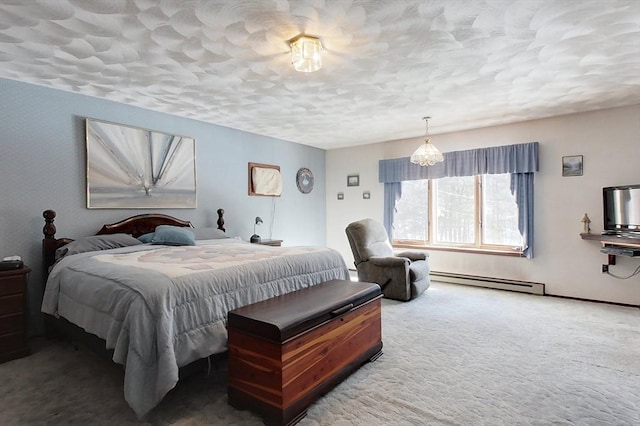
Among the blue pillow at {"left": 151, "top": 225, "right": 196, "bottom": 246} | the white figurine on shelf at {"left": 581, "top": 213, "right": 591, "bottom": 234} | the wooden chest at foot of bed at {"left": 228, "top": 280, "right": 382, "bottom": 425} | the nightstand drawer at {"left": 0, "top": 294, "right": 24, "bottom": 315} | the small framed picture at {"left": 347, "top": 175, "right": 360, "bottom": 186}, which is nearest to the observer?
the wooden chest at foot of bed at {"left": 228, "top": 280, "right": 382, "bottom": 425}

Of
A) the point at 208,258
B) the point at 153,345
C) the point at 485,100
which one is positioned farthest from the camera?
the point at 485,100

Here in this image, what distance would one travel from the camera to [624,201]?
159 inches

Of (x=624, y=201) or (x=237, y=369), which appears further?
(x=624, y=201)

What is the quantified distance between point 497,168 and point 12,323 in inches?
232

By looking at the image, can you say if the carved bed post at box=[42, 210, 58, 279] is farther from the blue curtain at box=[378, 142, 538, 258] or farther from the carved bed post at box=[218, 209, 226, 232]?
the blue curtain at box=[378, 142, 538, 258]

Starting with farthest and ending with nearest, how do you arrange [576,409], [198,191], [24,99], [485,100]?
[198,191]
[485,100]
[24,99]
[576,409]

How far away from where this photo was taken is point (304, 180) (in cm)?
650

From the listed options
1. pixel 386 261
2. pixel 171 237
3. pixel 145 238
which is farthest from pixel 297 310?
pixel 386 261

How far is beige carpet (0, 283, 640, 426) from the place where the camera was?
200cm

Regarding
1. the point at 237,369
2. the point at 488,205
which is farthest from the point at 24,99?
the point at 488,205

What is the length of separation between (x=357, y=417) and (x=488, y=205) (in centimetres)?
430

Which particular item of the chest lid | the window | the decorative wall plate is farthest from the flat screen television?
the decorative wall plate

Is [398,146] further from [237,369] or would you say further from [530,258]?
[237,369]

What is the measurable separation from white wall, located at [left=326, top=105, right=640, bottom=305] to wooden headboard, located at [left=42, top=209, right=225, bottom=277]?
14.0 feet
